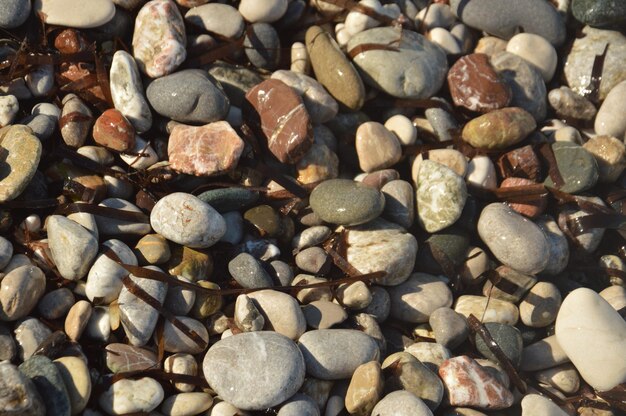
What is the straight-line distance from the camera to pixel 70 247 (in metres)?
3.40

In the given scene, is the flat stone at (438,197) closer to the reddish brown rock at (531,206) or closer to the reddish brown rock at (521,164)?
the reddish brown rock at (531,206)

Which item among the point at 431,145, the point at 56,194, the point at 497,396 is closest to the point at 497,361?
the point at 497,396

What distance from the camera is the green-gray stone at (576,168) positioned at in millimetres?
4371

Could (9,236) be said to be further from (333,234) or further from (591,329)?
(591,329)

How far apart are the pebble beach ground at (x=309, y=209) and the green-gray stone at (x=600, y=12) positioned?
0.02 m

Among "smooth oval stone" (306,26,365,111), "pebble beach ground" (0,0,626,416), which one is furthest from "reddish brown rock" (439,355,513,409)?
"smooth oval stone" (306,26,365,111)

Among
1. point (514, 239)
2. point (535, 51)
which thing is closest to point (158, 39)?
point (514, 239)

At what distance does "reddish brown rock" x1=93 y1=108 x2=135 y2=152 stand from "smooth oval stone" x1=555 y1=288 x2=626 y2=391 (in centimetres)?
292

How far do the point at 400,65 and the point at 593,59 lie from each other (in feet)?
5.60

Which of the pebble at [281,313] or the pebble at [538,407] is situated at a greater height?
the pebble at [281,313]

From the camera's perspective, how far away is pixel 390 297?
Result: 12.9 feet

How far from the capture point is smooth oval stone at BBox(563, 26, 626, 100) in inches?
194

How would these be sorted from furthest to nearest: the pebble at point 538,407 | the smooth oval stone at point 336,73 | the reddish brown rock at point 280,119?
1. the smooth oval stone at point 336,73
2. the reddish brown rock at point 280,119
3. the pebble at point 538,407

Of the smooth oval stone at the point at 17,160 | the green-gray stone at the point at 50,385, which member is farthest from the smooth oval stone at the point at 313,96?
the green-gray stone at the point at 50,385
